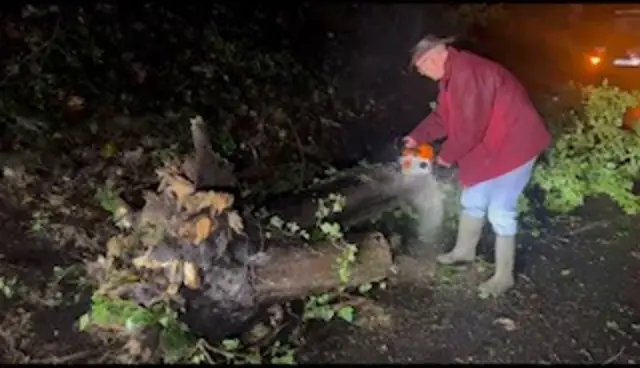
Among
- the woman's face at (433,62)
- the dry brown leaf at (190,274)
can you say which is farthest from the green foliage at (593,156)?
the dry brown leaf at (190,274)

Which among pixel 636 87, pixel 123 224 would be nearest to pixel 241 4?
pixel 636 87

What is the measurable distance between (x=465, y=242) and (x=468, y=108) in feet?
3.99

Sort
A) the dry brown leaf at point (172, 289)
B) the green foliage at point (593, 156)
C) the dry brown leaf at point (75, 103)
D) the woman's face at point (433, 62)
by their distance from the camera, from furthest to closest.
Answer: the dry brown leaf at point (75, 103) < the green foliage at point (593, 156) < the woman's face at point (433, 62) < the dry brown leaf at point (172, 289)

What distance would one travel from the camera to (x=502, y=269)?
5293mm

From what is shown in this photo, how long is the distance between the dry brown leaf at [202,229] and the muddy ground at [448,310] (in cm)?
87

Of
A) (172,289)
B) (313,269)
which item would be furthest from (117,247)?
(313,269)

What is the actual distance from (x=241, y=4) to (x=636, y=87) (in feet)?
18.0

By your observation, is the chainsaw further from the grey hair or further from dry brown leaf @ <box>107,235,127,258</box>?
dry brown leaf @ <box>107,235,127,258</box>

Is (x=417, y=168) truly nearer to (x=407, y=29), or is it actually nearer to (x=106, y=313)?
(x=106, y=313)

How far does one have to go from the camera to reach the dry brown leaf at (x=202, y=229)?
4.69 metres

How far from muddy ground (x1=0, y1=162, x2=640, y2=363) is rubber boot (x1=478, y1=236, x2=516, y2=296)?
71 mm

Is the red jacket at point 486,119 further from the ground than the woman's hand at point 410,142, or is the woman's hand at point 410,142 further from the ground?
the red jacket at point 486,119

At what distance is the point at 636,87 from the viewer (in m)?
8.18

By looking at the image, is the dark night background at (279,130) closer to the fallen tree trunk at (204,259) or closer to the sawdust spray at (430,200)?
the fallen tree trunk at (204,259)
